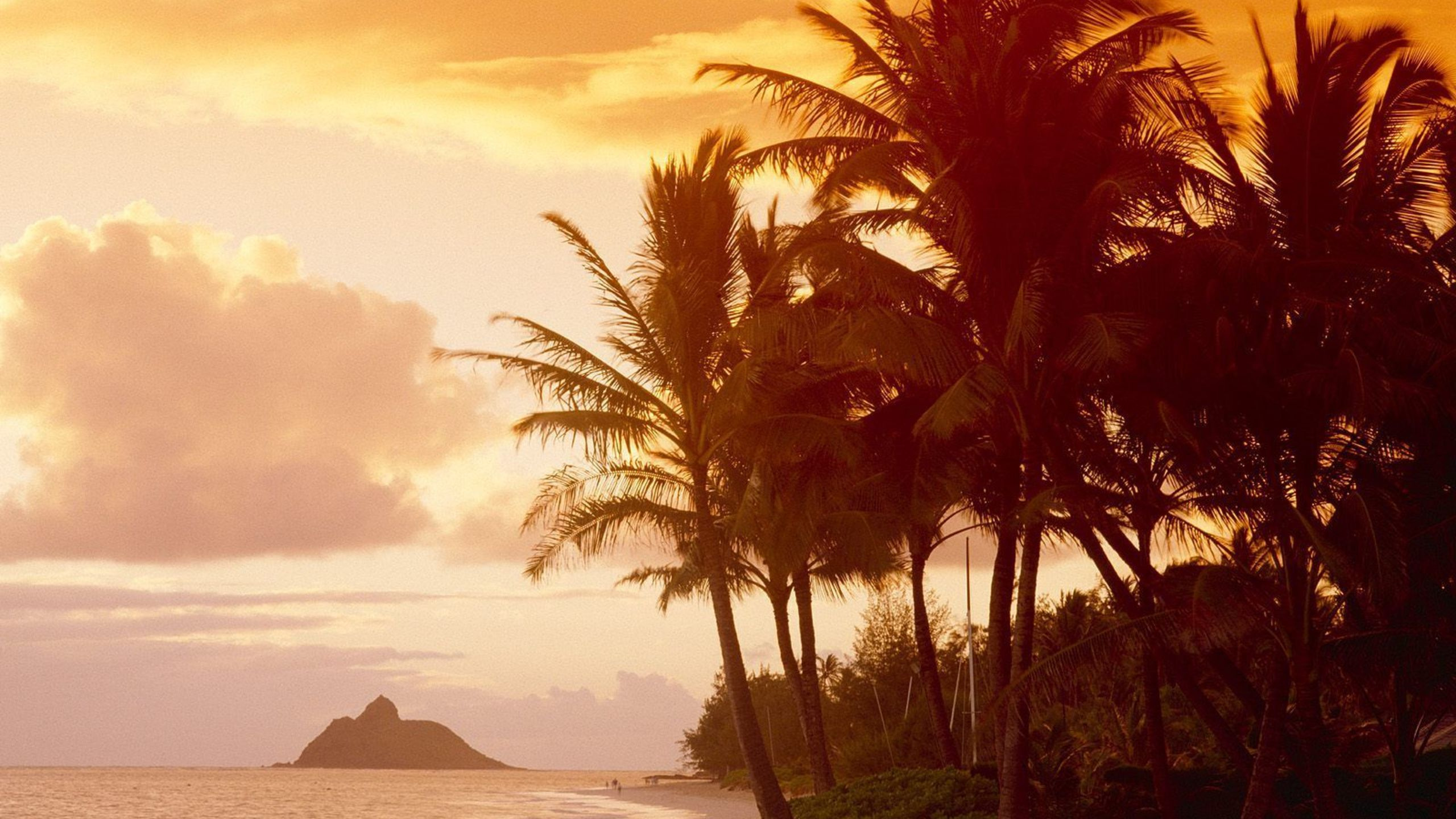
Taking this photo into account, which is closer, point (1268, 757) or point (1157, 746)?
point (1268, 757)

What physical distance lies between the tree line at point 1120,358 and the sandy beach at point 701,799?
1189 inches

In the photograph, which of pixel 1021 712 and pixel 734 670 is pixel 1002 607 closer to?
pixel 1021 712

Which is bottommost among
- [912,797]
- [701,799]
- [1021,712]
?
[701,799]

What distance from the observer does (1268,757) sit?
13930mm

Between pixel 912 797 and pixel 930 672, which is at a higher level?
pixel 930 672

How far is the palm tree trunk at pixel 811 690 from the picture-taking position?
2430 centimetres

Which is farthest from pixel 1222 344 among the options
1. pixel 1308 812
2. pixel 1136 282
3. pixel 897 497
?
pixel 1308 812

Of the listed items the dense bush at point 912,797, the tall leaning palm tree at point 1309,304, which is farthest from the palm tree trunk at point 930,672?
the tall leaning palm tree at point 1309,304

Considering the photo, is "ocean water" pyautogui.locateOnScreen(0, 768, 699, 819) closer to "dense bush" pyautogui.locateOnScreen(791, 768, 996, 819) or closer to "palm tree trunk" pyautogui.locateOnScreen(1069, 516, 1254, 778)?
"dense bush" pyautogui.locateOnScreen(791, 768, 996, 819)

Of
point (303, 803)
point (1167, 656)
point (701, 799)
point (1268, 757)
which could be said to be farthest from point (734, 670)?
point (303, 803)

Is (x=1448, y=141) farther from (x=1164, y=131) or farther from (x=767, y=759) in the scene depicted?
(x=767, y=759)

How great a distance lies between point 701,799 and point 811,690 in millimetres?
51055

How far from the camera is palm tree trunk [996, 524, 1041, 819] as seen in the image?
49.0 feet

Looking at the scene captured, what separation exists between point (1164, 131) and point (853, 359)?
502 cm
